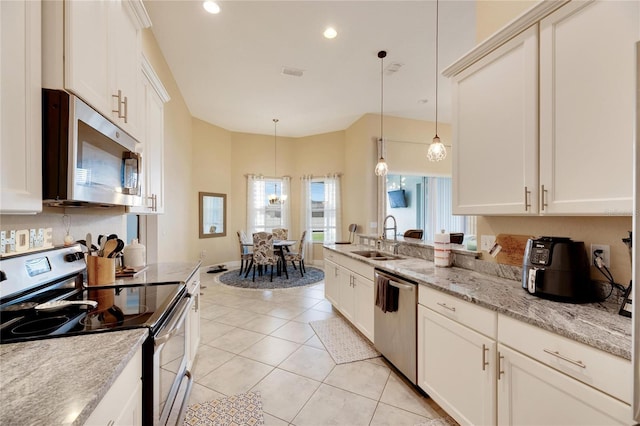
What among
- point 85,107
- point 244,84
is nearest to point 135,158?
point 85,107

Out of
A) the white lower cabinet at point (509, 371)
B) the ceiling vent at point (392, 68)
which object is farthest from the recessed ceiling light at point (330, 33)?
the white lower cabinet at point (509, 371)

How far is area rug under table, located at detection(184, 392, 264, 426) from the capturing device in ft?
5.76

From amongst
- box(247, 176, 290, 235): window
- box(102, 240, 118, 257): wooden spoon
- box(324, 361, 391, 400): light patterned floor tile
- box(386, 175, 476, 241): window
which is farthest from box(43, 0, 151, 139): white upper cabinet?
box(386, 175, 476, 241): window

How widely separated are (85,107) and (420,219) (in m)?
6.57

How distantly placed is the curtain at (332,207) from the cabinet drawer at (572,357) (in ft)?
18.0

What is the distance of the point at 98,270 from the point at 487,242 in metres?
2.72

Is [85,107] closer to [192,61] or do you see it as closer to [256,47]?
[256,47]

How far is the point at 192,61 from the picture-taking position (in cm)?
384

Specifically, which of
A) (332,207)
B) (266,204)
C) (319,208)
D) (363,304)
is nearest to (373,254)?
(363,304)

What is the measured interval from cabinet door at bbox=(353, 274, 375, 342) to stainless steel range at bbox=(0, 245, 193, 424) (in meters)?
1.69

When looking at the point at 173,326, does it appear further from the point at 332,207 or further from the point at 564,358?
the point at 332,207

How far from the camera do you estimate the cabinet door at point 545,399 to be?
0.99m

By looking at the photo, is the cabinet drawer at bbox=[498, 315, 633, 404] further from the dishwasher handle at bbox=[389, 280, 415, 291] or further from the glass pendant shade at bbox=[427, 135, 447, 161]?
the glass pendant shade at bbox=[427, 135, 447, 161]

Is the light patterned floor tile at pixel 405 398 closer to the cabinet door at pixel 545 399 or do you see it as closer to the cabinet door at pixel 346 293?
the cabinet door at pixel 545 399
